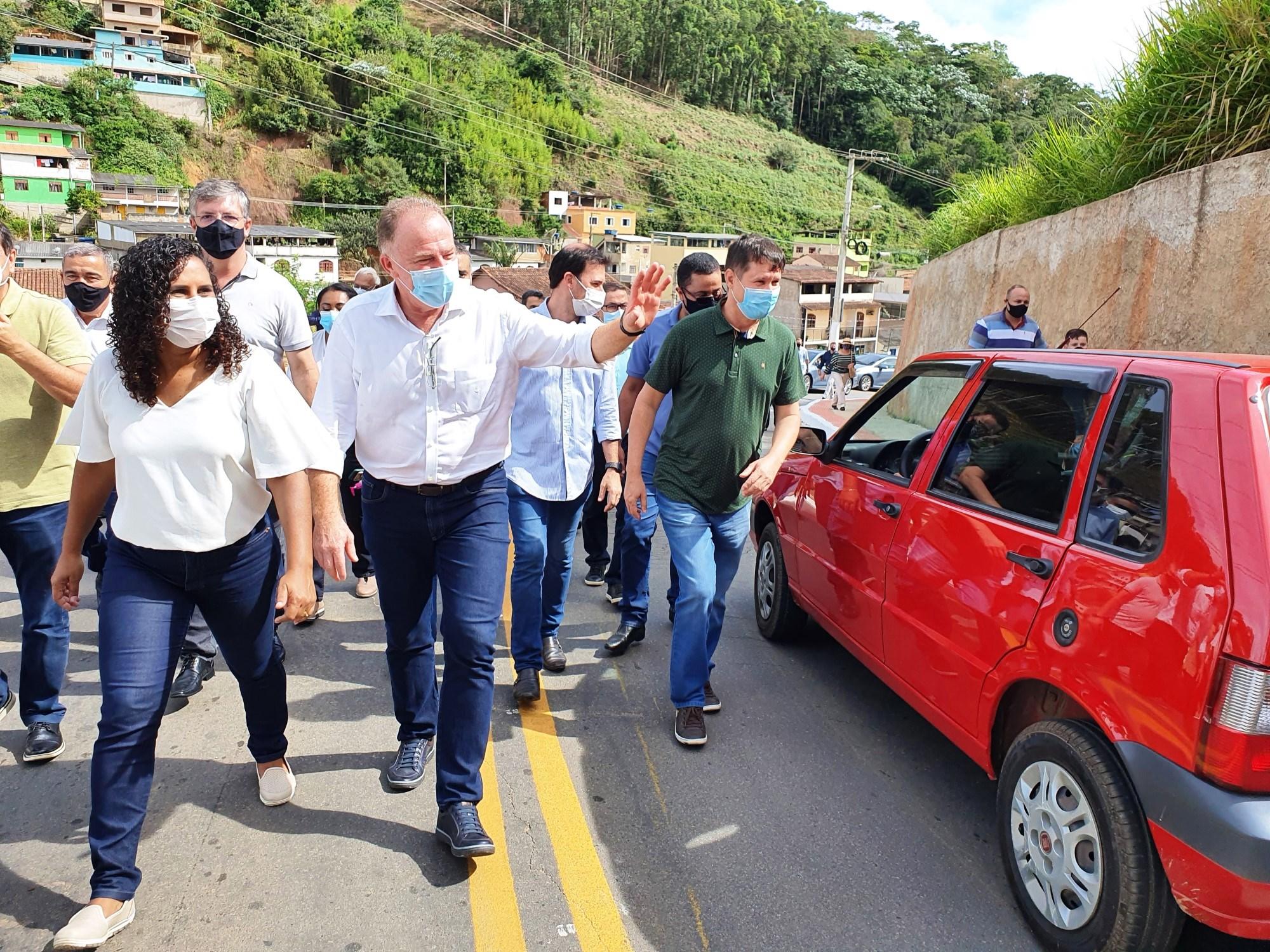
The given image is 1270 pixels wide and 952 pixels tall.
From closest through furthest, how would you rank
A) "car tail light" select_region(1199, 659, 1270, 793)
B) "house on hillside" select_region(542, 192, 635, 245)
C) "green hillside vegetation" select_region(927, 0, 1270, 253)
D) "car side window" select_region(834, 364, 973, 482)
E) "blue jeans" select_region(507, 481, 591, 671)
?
"car tail light" select_region(1199, 659, 1270, 793), "car side window" select_region(834, 364, 973, 482), "blue jeans" select_region(507, 481, 591, 671), "green hillside vegetation" select_region(927, 0, 1270, 253), "house on hillside" select_region(542, 192, 635, 245)

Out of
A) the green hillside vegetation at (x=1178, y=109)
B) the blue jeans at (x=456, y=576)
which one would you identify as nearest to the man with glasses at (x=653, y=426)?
the blue jeans at (x=456, y=576)

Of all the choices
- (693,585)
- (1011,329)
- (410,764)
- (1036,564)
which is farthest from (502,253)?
(1036,564)

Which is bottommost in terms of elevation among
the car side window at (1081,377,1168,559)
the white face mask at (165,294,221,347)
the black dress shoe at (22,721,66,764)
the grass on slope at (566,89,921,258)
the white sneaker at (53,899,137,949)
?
the black dress shoe at (22,721,66,764)

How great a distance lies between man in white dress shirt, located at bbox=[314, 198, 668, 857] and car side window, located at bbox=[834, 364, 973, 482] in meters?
1.54

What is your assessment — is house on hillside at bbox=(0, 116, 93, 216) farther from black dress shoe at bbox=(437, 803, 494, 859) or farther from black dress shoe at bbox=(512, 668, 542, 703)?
black dress shoe at bbox=(437, 803, 494, 859)

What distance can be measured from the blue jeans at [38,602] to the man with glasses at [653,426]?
250 cm

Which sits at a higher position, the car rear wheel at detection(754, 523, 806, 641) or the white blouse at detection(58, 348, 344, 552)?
the white blouse at detection(58, 348, 344, 552)

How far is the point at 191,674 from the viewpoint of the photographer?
4.15m

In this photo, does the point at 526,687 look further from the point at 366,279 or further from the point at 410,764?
the point at 366,279

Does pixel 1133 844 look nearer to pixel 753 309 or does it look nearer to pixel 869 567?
pixel 869 567

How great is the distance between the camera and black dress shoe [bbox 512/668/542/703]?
4.10 meters

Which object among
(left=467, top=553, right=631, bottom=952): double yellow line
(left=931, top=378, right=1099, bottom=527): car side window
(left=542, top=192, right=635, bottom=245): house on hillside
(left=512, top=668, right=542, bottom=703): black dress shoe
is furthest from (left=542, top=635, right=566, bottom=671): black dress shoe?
(left=542, top=192, right=635, bottom=245): house on hillside

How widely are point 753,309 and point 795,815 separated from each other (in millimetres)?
1972

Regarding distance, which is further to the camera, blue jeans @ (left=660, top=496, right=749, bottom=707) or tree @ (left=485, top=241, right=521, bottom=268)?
tree @ (left=485, top=241, right=521, bottom=268)
